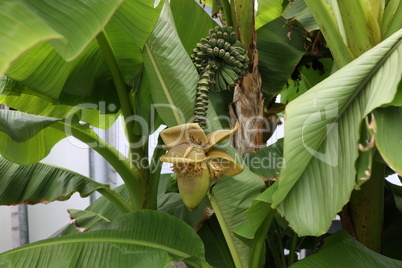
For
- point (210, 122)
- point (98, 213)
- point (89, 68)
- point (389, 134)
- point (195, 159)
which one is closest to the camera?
point (389, 134)

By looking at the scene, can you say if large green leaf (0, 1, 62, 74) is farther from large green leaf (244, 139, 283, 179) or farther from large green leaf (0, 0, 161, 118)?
large green leaf (244, 139, 283, 179)

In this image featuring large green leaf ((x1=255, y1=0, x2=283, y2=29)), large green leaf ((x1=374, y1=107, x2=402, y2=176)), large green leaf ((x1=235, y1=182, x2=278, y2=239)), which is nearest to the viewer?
large green leaf ((x1=374, y1=107, x2=402, y2=176))

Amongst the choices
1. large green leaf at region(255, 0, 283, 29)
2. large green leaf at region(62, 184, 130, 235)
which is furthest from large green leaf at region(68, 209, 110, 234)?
large green leaf at region(255, 0, 283, 29)

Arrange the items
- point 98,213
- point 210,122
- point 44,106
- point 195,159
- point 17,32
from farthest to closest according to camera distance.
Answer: point 98,213 < point 44,106 < point 210,122 < point 195,159 < point 17,32

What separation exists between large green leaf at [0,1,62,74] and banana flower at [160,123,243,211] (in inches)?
11.6

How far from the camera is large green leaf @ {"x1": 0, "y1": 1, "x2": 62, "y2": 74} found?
0.27m

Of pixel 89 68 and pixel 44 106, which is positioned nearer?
pixel 89 68

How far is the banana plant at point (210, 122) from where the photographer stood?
449 mm

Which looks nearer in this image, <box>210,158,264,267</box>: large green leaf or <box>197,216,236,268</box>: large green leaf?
<box>210,158,264,267</box>: large green leaf

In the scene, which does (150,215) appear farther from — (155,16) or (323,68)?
(323,68)

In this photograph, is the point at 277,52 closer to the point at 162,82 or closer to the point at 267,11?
the point at 267,11

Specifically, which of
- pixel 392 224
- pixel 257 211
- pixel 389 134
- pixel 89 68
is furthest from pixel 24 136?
pixel 392 224

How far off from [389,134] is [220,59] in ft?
1.12

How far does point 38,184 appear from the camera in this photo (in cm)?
86
